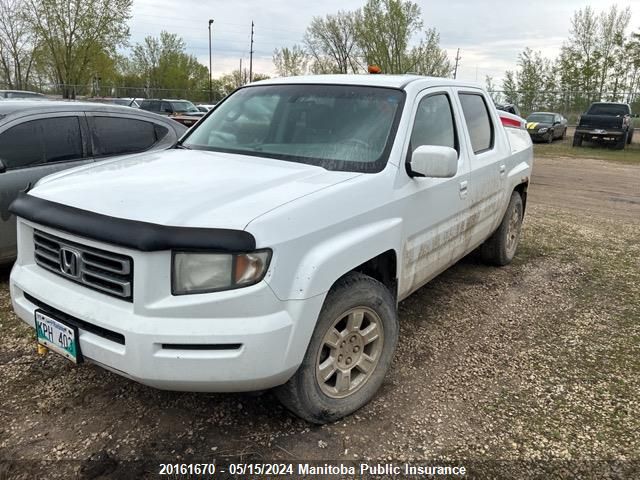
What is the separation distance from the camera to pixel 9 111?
4.56 metres

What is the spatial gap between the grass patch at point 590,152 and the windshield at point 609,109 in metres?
1.42

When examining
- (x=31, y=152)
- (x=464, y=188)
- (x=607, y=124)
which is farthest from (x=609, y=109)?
(x=31, y=152)

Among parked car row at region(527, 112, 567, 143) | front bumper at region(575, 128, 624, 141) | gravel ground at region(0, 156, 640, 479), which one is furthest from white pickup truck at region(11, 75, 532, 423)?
parked car row at region(527, 112, 567, 143)

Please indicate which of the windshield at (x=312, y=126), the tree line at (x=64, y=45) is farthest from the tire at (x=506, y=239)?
the tree line at (x=64, y=45)

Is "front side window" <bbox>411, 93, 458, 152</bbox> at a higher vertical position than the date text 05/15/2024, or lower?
higher

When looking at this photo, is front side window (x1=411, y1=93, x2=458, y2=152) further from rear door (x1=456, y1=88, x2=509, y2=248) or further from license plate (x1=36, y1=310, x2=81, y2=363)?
license plate (x1=36, y1=310, x2=81, y2=363)

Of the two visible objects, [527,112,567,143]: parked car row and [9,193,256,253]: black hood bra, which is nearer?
[9,193,256,253]: black hood bra

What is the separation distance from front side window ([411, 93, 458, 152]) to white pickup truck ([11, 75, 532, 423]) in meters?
0.02

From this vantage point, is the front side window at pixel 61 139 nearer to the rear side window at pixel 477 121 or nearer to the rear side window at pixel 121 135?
the rear side window at pixel 121 135

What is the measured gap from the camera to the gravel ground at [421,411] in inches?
100

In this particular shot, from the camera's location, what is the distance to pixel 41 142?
15.3ft

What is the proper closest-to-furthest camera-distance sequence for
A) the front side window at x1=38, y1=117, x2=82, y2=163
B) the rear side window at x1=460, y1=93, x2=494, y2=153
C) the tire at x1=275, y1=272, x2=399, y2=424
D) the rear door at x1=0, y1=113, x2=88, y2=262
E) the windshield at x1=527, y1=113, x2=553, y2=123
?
1. the tire at x1=275, y1=272, x2=399, y2=424
2. the rear side window at x1=460, y1=93, x2=494, y2=153
3. the rear door at x1=0, y1=113, x2=88, y2=262
4. the front side window at x1=38, y1=117, x2=82, y2=163
5. the windshield at x1=527, y1=113, x2=553, y2=123

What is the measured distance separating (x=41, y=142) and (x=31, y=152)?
131mm

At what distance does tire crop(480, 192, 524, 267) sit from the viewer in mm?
5258
